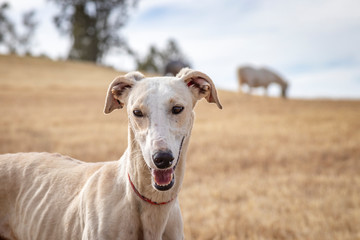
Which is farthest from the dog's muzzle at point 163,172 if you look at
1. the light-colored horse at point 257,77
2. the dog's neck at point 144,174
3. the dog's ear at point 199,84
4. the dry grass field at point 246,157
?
the light-colored horse at point 257,77

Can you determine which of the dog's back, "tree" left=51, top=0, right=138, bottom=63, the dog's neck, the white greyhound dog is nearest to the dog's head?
the white greyhound dog

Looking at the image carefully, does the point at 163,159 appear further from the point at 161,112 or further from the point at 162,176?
the point at 161,112

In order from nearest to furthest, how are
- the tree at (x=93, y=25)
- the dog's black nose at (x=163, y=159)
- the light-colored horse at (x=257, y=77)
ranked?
the dog's black nose at (x=163, y=159) → the light-colored horse at (x=257, y=77) → the tree at (x=93, y=25)

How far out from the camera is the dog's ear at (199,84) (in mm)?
3496

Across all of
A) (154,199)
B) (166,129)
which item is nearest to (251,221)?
(154,199)

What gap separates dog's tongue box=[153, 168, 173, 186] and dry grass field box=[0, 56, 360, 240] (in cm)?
315

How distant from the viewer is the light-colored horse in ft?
98.5

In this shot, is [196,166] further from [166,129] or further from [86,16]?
[86,16]

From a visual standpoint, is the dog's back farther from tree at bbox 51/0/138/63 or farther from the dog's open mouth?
tree at bbox 51/0/138/63

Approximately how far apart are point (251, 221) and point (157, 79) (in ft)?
13.4

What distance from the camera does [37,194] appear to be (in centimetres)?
386

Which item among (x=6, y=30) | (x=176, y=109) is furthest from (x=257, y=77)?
(x=6, y=30)

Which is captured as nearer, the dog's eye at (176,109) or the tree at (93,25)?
the dog's eye at (176,109)

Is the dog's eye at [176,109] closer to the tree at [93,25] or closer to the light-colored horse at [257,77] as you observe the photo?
the light-colored horse at [257,77]
